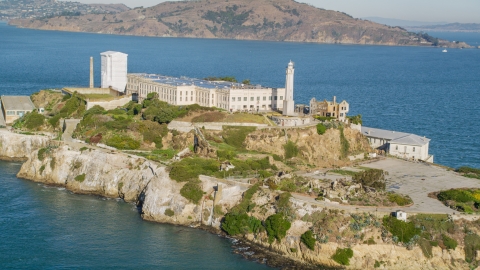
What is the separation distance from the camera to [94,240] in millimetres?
45188

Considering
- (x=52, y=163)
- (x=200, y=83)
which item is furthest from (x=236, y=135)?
(x=200, y=83)

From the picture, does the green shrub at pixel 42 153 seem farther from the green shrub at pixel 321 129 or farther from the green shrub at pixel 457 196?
the green shrub at pixel 457 196

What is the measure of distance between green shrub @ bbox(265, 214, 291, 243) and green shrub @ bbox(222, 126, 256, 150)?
17.2 metres

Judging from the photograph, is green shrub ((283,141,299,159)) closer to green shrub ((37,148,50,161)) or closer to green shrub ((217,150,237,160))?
green shrub ((217,150,237,160))

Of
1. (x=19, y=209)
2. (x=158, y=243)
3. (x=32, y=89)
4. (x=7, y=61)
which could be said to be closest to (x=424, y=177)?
(x=158, y=243)

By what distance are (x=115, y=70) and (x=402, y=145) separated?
130ft

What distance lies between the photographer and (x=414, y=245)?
41719 mm

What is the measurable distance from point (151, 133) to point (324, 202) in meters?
22.7

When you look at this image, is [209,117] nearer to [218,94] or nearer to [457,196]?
[218,94]

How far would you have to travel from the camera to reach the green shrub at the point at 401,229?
4195 cm

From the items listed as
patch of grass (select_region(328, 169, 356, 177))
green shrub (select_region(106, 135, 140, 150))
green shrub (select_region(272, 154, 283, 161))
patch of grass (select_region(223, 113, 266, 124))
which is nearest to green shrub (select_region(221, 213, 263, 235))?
patch of grass (select_region(328, 169, 356, 177))

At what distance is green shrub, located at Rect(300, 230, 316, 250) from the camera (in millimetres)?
42531

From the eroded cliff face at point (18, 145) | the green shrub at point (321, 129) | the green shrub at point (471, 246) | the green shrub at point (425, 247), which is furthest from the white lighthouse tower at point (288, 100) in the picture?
the green shrub at point (471, 246)

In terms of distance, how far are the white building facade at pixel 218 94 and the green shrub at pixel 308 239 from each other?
93.0 ft
